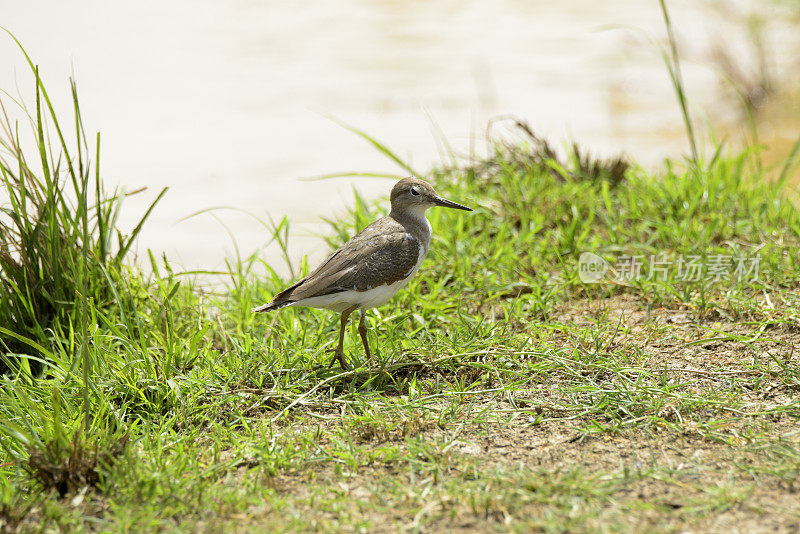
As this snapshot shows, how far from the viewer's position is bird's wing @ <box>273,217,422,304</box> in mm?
3758

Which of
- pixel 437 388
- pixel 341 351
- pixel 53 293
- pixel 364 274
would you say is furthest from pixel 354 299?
pixel 53 293

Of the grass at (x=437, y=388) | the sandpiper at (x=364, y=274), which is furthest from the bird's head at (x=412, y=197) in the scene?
the grass at (x=437, y=388)

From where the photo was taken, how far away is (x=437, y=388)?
355 centimetres

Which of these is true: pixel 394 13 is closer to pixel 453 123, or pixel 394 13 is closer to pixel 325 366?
pixel 453 123

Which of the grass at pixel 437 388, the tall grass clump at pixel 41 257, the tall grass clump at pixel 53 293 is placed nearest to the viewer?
the grass at pixel 437 388

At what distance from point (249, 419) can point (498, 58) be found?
7029 mm

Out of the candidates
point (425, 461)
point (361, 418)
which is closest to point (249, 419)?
point (361, 418)

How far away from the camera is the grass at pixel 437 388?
277 cm

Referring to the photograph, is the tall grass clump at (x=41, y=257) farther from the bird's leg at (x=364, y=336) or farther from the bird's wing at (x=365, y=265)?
the bird's leg at (x=364, y=336)

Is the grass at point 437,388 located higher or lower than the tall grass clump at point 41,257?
lower

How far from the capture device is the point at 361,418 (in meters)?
3.29

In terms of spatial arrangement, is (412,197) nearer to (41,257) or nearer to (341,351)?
(341,351)

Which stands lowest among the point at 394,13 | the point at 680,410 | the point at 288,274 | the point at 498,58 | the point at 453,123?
the point at 680,410

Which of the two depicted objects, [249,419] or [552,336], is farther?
[552,336]
